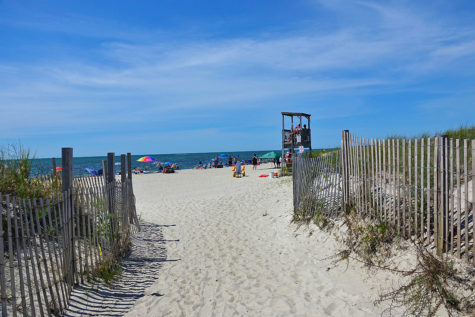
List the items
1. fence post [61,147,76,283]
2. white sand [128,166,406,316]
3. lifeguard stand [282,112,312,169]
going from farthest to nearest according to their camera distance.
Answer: lifeguard stand [282,112,312,169] < white sand [128,166,406,316] < fence post [61,147,76,283]

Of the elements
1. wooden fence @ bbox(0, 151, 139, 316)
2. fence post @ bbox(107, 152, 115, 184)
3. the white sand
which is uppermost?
fence post @ bbox(107, 152, 115, 184)

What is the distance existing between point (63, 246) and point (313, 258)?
4539 millimetres

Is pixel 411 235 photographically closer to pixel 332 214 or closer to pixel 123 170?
pixel 332 214

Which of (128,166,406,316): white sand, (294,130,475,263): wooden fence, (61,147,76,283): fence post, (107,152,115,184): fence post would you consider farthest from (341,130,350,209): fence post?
(61,147,76,283): fence post

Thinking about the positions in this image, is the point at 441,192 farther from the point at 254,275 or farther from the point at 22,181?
the point at 22,181

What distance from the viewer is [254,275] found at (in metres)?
6.34

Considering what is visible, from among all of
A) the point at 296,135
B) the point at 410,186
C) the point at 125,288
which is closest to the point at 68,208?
the point at 125,288

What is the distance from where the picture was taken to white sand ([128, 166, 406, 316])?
4.99 meters

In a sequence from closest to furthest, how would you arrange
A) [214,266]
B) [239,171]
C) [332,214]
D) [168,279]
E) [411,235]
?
[411,235] < [168,279] < [214,266] < [332,214] < [239,171]

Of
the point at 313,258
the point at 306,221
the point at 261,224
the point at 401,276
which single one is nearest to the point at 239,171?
the point at 261,224

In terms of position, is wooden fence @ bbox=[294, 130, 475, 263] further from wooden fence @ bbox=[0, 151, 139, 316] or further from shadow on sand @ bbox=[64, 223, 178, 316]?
wooden fence @ bbox=[0, 151, 139, 316]

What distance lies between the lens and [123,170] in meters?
9.23

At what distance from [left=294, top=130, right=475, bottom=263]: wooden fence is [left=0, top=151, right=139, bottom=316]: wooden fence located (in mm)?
4803

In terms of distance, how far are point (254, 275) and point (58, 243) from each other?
334 cm
